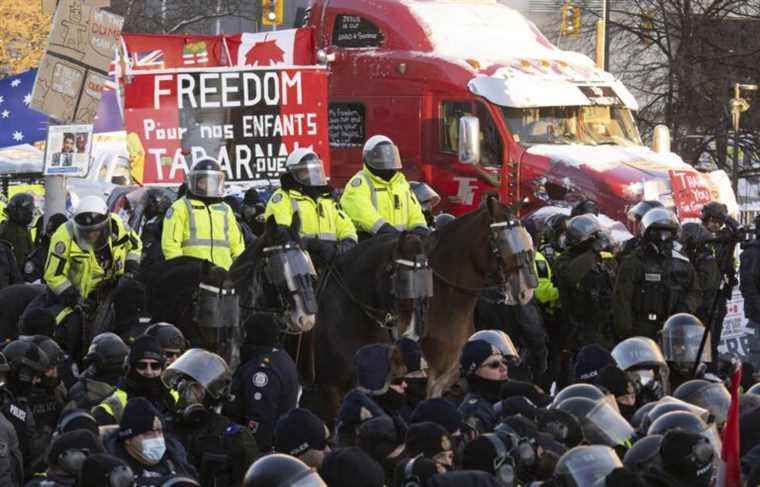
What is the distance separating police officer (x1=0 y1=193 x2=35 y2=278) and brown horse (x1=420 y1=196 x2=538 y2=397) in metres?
6.76

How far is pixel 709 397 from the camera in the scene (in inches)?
367

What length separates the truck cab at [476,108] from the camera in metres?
21.8

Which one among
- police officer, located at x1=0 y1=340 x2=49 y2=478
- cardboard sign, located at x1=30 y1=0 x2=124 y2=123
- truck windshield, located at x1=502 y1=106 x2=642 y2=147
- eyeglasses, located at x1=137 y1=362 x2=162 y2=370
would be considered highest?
cardboard sign, located at x1=30 y1=0 x2=124 y2=123

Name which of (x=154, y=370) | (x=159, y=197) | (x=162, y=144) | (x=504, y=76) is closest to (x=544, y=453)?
(x=154, y=370)

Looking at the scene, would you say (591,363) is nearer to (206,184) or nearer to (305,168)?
(206,184)

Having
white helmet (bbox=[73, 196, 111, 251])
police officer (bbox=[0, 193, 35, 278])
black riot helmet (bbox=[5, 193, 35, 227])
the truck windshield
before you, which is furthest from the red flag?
the truck windshield

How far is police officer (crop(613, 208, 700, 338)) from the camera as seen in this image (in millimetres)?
14383

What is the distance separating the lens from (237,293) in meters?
12.0

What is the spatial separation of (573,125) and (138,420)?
15.4 metres

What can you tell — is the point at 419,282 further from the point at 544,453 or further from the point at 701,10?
the point at 701,10

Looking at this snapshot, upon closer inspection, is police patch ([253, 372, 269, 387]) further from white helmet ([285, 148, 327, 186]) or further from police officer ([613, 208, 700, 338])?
police officer ([613, 208, 700, 338])

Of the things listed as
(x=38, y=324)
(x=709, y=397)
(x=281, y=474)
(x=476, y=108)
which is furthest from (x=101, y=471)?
(x=476, y=108)

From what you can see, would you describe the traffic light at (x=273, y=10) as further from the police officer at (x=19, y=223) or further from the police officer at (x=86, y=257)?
the police officer at (x=86, y=257)

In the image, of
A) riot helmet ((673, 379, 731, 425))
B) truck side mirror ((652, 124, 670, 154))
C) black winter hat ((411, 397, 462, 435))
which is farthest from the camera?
truck side mirror ((652, 124, 670, 154))
